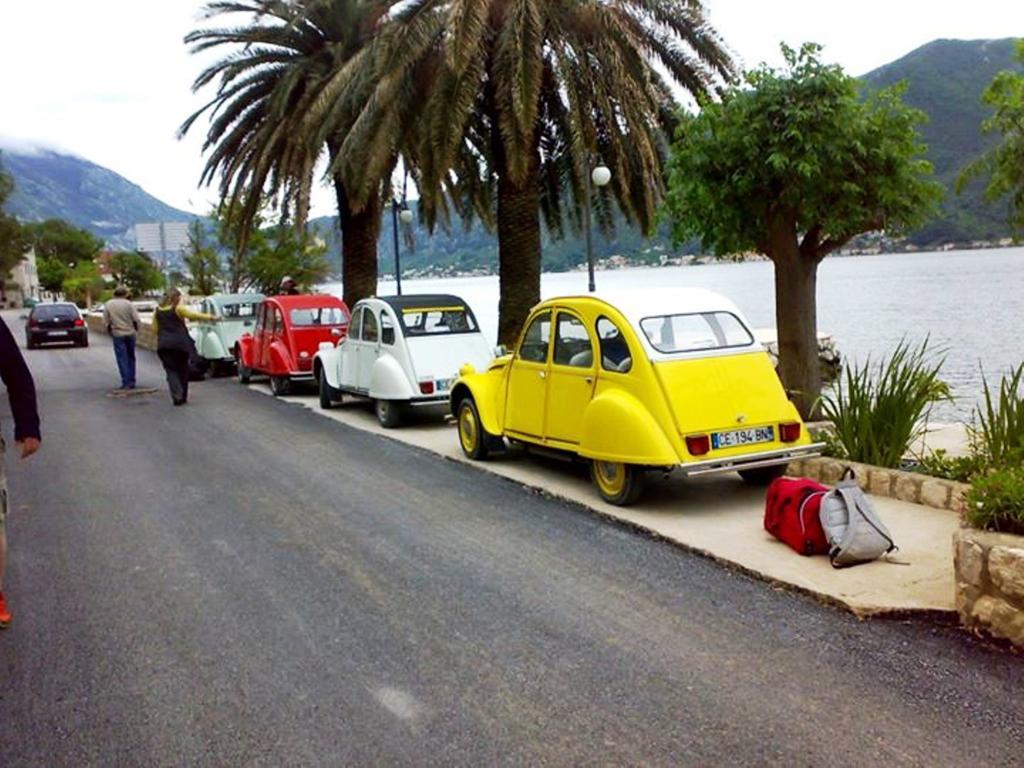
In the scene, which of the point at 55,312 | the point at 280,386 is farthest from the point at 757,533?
the point at 55,312

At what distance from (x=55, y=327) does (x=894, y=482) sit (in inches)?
1210

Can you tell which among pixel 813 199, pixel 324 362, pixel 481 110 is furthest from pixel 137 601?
pixel 481 110

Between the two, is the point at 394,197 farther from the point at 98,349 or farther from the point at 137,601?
the point at 137,601

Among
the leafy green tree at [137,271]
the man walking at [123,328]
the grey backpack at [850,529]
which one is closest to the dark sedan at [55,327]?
the man walking at [123,328]

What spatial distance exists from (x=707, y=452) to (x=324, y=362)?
8.33 metres

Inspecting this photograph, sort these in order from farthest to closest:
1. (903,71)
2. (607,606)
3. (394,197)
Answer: (903,71)
(394,197)
(607,606)

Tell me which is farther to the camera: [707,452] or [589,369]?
[589,369]

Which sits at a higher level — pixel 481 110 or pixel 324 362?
pixel 481 110

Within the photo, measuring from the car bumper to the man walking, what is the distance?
11952 mm

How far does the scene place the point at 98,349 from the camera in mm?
31219

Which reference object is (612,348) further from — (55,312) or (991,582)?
(55,312)

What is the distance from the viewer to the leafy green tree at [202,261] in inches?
1481

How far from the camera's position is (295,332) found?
1598 centimetres

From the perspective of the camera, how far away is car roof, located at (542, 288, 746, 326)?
7.86 metres
